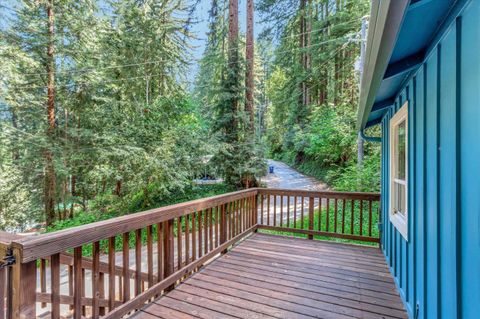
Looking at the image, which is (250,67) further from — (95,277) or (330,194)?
(95,277)

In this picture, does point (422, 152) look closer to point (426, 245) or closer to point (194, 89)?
point (426, 245)

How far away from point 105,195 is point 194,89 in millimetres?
5867

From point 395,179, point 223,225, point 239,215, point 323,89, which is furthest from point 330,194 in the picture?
point 323,89

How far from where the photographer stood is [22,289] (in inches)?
54.7

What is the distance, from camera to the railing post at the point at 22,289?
1.37 m

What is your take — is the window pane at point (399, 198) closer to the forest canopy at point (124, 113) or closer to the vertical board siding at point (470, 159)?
the vertical board siding at point (470, 159)

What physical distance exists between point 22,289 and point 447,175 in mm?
2322

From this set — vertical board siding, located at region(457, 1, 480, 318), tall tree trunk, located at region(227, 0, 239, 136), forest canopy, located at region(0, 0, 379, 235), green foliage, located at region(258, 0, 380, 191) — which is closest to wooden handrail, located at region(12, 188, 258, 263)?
vertical board siding, located at region(457, 1, 480, 318)

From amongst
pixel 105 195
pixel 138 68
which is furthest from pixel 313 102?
pixel 105 195

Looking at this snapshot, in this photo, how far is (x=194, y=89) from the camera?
11.9 m

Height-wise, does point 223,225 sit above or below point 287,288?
above

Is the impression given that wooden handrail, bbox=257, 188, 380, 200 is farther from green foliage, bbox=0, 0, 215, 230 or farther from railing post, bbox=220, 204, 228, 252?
green foliage, bbox=0, 0, 215, 230

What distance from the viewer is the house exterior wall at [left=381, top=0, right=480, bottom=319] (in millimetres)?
1062

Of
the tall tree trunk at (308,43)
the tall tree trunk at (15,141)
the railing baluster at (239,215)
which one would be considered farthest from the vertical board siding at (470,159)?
the tall tree trunk at (308,43)
